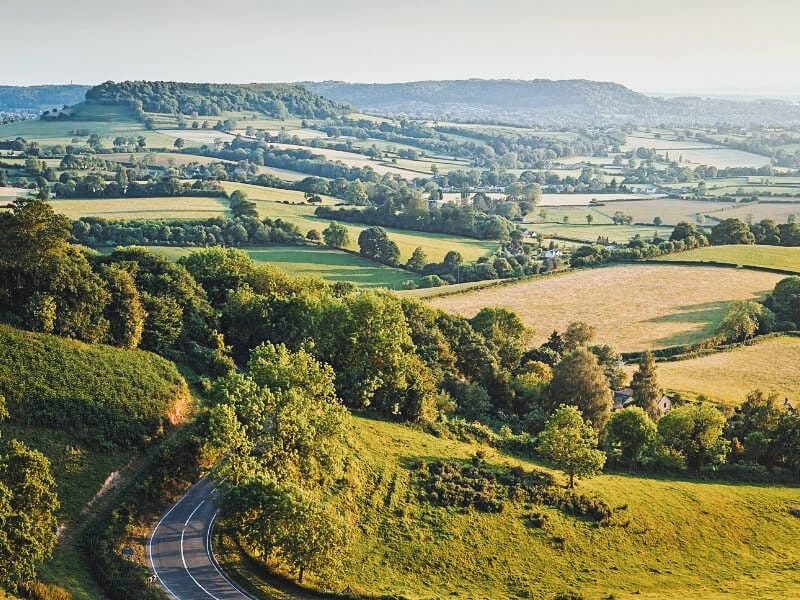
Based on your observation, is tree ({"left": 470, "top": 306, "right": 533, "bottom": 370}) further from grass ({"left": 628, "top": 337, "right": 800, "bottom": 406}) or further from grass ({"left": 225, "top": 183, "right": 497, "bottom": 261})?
grass ({"left": 225, "top": 183, "right": 497, "bottom": 261})

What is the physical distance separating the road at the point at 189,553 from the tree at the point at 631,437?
110 feet

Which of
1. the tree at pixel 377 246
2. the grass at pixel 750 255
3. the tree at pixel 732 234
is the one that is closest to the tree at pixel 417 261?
the tree at pixel 377 246

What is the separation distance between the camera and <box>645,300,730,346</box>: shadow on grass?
10231 cm

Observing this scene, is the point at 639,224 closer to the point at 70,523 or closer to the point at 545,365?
the point at 545,365

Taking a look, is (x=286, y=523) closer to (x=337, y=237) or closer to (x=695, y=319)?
(x=695, y=319)

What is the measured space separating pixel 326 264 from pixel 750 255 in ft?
233

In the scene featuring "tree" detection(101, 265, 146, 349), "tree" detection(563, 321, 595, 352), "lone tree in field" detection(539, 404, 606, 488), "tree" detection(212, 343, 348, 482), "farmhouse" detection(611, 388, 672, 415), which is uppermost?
"tree" detection(101, 265, 146, 349)

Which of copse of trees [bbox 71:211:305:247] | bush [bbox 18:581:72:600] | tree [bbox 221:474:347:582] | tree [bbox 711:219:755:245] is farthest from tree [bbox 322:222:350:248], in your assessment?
bush [bbox 18:581:72:600]

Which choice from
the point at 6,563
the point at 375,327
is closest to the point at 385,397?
the point at 375,327

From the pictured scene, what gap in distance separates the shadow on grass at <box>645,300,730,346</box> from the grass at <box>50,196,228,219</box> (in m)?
85.3

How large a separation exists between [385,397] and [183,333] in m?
17.8

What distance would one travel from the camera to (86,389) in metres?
51.2

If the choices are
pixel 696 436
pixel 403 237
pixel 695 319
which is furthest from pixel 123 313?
pixel 403 237

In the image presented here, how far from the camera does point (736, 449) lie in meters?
67.1
